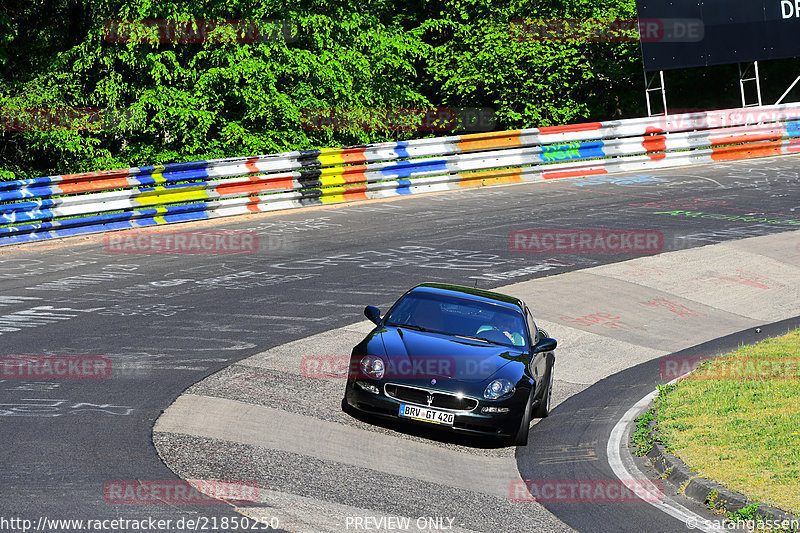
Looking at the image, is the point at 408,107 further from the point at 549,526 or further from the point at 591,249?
the point at 549,526

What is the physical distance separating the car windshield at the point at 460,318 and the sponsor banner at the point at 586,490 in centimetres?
211

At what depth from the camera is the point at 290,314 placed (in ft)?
46.4

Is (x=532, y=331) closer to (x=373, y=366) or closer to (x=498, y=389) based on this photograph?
(x=498, y=389)

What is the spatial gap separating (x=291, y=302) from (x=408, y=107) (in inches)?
626

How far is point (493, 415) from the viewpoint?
9492 mm

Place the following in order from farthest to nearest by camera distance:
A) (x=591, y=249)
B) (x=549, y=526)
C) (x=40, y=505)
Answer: (x=591, y=249) → (x=549, y=526) → (x=40, y=505)

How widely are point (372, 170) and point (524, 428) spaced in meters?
14.5

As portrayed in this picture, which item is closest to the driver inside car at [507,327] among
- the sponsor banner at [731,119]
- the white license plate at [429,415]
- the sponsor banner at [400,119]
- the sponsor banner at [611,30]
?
the white license plate at [429,415]

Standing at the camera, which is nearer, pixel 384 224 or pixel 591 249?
pixel 591 249

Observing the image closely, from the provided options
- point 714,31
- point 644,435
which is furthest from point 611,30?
point 644,435

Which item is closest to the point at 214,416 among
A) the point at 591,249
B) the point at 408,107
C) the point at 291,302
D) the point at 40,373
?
the point at 40,373

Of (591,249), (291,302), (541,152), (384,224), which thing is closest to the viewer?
(291,302)

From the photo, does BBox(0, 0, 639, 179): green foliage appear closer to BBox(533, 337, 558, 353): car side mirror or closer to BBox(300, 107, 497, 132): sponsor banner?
BBox(300, 107, 497, 132): sponsor banner

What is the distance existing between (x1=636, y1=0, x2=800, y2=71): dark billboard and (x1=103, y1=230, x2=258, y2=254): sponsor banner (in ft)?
50.6
